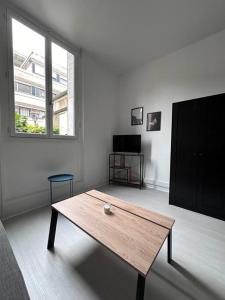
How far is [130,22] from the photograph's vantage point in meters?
2.21

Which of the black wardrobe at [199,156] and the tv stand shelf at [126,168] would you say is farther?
the tv stand shelf at [126,168]

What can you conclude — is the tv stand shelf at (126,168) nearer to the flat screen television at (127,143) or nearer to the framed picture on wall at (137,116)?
the flat screen television at (127,143)

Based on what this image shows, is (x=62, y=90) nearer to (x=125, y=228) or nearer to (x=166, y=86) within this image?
(x=166, y=86)

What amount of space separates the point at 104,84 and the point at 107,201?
2971 millimetres

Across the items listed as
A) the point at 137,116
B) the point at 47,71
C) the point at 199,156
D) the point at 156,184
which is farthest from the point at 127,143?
the point at 47,71

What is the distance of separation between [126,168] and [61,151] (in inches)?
64.4

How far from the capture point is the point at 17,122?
2109 mm

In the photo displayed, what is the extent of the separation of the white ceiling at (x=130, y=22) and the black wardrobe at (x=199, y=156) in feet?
4.09

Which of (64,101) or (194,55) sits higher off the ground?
(194,55)

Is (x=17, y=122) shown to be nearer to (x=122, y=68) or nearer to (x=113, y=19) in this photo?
(x=113, y=19)

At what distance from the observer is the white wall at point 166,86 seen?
249 cm

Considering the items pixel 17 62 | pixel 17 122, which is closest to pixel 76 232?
pixel 17 122

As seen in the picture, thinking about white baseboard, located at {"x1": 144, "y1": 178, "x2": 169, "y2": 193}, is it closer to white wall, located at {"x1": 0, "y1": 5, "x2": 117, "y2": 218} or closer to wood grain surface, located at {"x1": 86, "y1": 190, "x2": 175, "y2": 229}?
white wall, located at {"x1": 0, "y1": 5, "x2": 117, "y2": 218}

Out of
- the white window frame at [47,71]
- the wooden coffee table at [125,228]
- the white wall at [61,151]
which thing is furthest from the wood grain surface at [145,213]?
the white window frame at [47,71]
